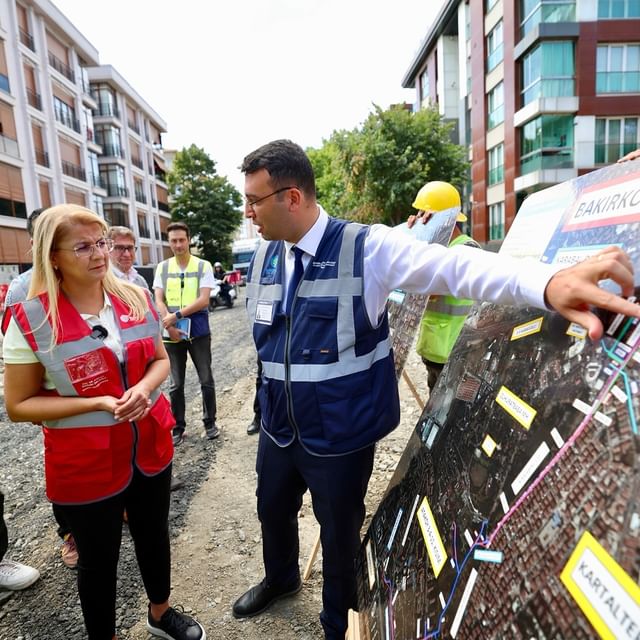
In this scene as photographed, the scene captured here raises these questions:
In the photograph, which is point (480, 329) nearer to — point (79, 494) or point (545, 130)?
point (79, 494)

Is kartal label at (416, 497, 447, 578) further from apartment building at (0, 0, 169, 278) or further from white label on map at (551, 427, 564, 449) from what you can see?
apartment building at (0, 0, 169, 278)

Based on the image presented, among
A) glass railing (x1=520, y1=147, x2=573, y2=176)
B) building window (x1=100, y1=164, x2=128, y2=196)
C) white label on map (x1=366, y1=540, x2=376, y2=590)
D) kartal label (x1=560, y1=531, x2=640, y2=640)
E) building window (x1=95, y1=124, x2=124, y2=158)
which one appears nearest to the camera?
kartal label (x1=560, y1=531, x2=640, y2=640)

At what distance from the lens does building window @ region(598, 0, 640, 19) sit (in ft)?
55.2

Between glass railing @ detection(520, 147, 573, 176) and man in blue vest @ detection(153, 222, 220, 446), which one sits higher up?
glass railing @ detection(520, 147, 573, 176)

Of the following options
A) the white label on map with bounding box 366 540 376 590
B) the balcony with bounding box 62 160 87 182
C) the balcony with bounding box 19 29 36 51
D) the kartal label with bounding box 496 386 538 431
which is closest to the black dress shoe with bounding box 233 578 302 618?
the white label on map with bounding box 366 540 376 590

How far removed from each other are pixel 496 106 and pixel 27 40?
23.5 meters

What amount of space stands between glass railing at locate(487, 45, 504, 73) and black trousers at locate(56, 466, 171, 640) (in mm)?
23203

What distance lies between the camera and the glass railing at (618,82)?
17375 mm

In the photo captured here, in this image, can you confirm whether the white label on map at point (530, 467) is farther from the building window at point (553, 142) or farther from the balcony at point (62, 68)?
the balcony at point (62, 68)

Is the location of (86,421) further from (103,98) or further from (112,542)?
(103,98)

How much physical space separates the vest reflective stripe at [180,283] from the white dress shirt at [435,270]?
2.66 meters

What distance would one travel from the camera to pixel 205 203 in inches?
1545

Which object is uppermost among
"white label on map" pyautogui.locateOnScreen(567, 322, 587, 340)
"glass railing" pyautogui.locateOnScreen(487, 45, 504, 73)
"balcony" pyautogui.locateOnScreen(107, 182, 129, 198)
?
"glass railing" pyautogui.locateOnScreen(487, 45, 504, 73)

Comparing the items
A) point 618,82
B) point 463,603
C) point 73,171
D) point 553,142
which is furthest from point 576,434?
point 73,171
